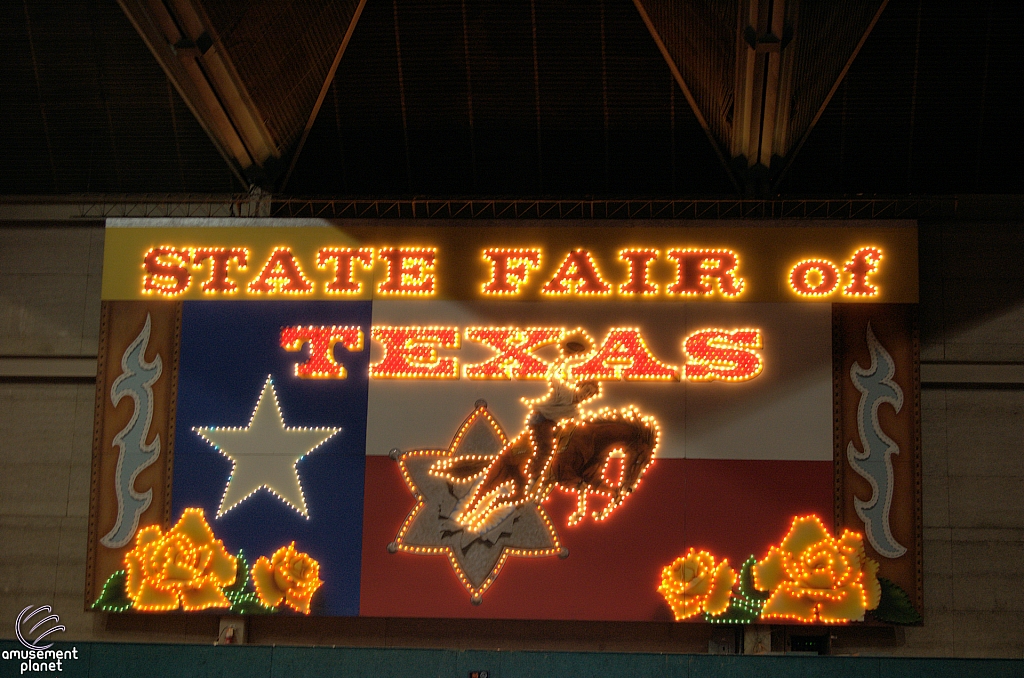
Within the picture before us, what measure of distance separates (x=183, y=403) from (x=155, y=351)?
0.92 meters

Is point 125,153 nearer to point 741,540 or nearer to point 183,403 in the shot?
point 183,403

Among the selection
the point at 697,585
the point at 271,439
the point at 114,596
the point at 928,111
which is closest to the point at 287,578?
the point at 271,439

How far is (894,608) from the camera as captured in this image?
46.4 ft

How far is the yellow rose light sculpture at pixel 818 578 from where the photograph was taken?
1405 centimetres

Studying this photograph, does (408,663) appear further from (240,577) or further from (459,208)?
(459,208)

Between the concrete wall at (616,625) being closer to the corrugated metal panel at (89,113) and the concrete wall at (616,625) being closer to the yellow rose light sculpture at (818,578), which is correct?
the yellow rose light sculpture at (818,578)

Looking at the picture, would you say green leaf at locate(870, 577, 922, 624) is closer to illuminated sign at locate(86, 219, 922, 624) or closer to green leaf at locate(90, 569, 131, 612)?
illuminated sign at locate(86, 219, 922, 624)

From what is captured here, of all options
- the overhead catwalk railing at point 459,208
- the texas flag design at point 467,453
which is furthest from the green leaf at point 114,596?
the overhead catwalk railing at point 459,208

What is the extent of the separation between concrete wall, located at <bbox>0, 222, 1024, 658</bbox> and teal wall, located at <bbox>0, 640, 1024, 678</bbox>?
2185 millimetres

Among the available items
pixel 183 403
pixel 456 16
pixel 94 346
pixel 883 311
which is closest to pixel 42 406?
pixel 94 346

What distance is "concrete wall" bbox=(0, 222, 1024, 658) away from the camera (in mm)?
14648

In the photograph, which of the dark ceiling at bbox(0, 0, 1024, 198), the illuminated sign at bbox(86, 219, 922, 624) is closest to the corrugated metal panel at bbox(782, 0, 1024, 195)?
the dark ceiling at bbox(0, 0, 1024, 198)

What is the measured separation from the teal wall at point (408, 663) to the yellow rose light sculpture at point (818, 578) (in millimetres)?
1638

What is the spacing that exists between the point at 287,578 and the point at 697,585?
222 inches
